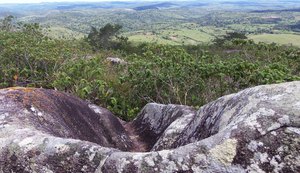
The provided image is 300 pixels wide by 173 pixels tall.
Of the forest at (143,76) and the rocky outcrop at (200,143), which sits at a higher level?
the rocky outcrop at (200,143)

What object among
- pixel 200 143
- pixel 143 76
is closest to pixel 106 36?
pixel 143 76

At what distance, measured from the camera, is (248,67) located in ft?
66.0

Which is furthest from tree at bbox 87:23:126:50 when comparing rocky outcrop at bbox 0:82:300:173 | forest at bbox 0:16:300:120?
rocky outcrop at bbox 0:82:300:173

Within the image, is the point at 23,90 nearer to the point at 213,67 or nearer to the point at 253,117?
the point at 253,117

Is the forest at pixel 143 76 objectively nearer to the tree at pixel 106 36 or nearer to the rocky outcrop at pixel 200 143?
the rocky outcrop at pixel 200 143

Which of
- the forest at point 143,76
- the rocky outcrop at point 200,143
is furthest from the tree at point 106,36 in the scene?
the rocky outcrop at point 200,143

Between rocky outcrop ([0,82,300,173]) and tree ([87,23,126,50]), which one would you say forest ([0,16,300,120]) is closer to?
rocky outcrop ([0,82,300,173])

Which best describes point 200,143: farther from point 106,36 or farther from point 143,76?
point 106,36

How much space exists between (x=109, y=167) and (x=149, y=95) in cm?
1872

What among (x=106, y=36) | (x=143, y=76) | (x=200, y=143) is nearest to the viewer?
(x=200, y=143)

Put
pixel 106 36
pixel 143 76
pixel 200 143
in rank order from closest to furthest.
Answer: pixel 200 143 → pixel 143 76 → pixel 106 36

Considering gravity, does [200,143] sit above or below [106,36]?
above

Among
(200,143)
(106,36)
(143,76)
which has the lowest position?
(106,36)

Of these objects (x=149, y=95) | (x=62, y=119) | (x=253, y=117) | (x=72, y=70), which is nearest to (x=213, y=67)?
(x=149, y=95)
